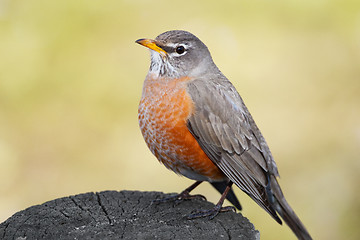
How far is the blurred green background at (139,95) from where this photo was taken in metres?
7.67

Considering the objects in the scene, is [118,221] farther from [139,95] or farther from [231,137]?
[139,95]

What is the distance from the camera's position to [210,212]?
4.65 meters

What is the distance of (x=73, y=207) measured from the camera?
465 cm

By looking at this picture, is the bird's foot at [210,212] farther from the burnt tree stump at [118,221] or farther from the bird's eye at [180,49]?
the bird's eye at [180,49]

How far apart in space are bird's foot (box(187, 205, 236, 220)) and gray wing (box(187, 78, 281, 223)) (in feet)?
0.73

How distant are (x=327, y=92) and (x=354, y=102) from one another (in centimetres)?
40

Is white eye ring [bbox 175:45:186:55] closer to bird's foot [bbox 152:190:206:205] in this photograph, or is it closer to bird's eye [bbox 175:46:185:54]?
bird's eye [bbox 175:46:185:54]

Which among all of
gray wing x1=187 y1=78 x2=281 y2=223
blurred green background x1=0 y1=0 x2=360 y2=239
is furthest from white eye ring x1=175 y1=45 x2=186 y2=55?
blurred green background x1=0 y1=0 x2=360 y2=239

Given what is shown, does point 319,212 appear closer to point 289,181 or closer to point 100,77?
point 289,181

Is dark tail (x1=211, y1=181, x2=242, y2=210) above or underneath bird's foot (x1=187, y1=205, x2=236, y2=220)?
underneath

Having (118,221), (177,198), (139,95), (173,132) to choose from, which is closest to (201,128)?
(173,132)

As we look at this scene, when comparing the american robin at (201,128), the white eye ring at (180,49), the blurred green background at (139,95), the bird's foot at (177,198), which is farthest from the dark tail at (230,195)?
the blurred green background at (139,95)

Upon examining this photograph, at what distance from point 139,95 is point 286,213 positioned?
3539mm

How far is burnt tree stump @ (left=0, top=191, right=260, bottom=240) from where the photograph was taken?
4152mm
